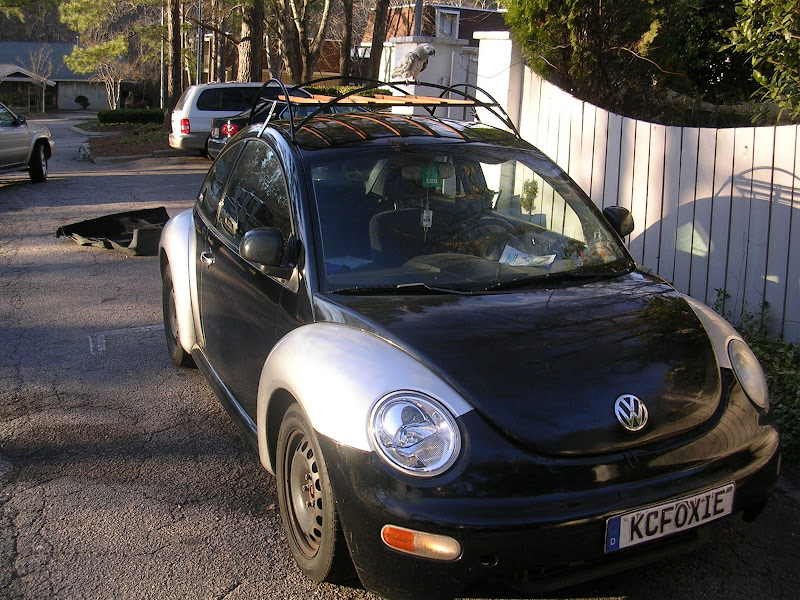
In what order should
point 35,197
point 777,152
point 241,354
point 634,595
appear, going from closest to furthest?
1. point 634,595
2. point 241,354
3. point 777,152
4. point 35,197

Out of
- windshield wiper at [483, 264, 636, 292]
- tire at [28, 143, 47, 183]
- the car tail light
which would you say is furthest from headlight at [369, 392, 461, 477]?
tire at [28, 143, 47, 183]

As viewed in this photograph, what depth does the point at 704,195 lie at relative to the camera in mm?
6145

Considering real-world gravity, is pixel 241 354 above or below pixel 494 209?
below

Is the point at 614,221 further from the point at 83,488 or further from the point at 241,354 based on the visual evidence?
the point at 83,488

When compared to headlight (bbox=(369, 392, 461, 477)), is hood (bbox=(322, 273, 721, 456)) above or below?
above

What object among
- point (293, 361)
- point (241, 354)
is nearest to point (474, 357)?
point (293, 361)

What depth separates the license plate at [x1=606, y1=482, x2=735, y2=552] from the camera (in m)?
2.78

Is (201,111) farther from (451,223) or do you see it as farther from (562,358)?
(562,358)

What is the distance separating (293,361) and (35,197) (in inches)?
520

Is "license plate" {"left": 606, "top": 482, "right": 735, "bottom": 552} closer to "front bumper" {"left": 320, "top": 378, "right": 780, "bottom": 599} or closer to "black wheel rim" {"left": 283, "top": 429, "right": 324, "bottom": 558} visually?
"front bumper" {"left": 320, "top": 378, "right": 780, "bottom": 599}

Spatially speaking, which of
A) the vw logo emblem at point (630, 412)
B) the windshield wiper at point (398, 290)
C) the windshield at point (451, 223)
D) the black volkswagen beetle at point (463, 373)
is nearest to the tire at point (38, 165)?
the black volkswagen beetle at point (463, 373)

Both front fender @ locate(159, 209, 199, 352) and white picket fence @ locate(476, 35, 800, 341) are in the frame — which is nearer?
front fender @ locate(159, 209, 199, 352)

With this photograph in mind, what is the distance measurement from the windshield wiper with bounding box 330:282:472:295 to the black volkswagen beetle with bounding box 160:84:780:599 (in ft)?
0.03

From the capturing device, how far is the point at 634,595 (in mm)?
3264
